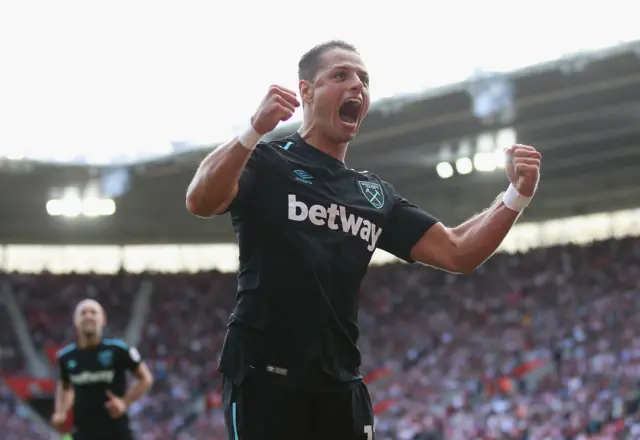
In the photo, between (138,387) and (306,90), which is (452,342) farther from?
(306,90)

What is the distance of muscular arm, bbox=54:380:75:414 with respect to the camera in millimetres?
7787

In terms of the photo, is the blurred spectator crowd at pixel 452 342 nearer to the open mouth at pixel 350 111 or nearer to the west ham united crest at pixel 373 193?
the west ham united crest at pixel 373 193

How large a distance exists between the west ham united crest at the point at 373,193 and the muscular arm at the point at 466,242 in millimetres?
289

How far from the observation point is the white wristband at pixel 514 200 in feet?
11.3

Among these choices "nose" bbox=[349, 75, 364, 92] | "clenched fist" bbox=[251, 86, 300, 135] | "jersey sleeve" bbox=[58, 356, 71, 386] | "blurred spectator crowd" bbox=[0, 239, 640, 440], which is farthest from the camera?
"blurred spectator crowd" bbox=[0, 239, 640, 440]

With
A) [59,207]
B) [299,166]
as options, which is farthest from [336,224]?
[59,207]

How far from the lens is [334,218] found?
304cm

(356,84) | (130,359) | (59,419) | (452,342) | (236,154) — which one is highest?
(452,342)

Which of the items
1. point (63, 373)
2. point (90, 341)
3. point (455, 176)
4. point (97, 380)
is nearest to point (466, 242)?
point (97, 380)

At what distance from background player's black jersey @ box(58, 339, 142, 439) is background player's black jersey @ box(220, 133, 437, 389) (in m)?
4.83

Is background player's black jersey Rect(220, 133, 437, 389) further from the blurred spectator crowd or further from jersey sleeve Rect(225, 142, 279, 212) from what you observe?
the blurred spectator crowd

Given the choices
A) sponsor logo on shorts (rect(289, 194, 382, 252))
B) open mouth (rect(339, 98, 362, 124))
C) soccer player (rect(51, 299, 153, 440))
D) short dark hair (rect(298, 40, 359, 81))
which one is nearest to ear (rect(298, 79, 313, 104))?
short dark hair (rect(298, 40, 359, 81))

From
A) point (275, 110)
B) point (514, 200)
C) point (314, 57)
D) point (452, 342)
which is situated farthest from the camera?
point (452, 342)

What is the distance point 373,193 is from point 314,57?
0.59 metres
